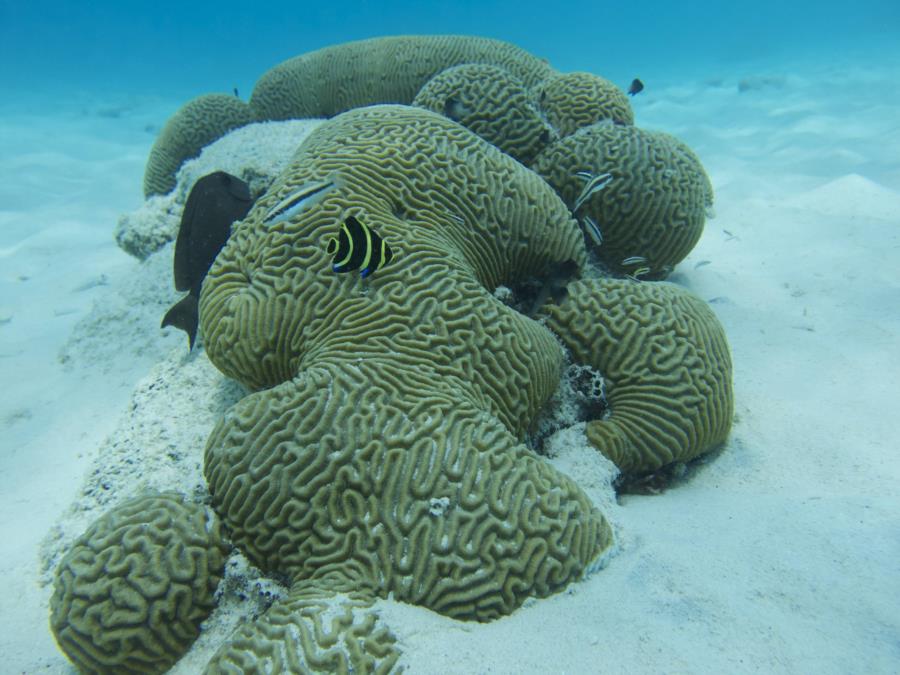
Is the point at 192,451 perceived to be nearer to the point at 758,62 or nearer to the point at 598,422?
the point at 598,422

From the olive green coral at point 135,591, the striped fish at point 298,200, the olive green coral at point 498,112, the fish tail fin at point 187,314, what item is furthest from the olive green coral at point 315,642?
the olive green coral at point 498,112

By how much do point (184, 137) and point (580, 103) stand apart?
5797mm

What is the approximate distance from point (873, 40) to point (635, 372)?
132 ft

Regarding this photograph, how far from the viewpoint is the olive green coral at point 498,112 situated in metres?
5.41

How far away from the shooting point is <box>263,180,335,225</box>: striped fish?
124 inches

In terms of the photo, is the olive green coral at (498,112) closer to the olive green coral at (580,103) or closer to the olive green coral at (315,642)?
the olive green coral at (580,103)

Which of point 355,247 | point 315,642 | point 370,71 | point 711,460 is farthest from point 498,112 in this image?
point 315,642

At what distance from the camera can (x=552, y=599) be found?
2.51m

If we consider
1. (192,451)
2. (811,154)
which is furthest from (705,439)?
(811,154)

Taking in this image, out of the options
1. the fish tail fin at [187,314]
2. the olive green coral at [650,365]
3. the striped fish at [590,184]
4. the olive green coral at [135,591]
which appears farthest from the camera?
the striped fish at [590,184]

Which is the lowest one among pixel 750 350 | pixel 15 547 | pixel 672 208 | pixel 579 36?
pixel 15 547

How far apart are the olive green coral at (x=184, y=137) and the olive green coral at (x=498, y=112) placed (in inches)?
166

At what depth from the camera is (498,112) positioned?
5.40 metres

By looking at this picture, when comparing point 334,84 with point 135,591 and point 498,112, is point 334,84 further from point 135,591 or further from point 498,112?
point 135,591
